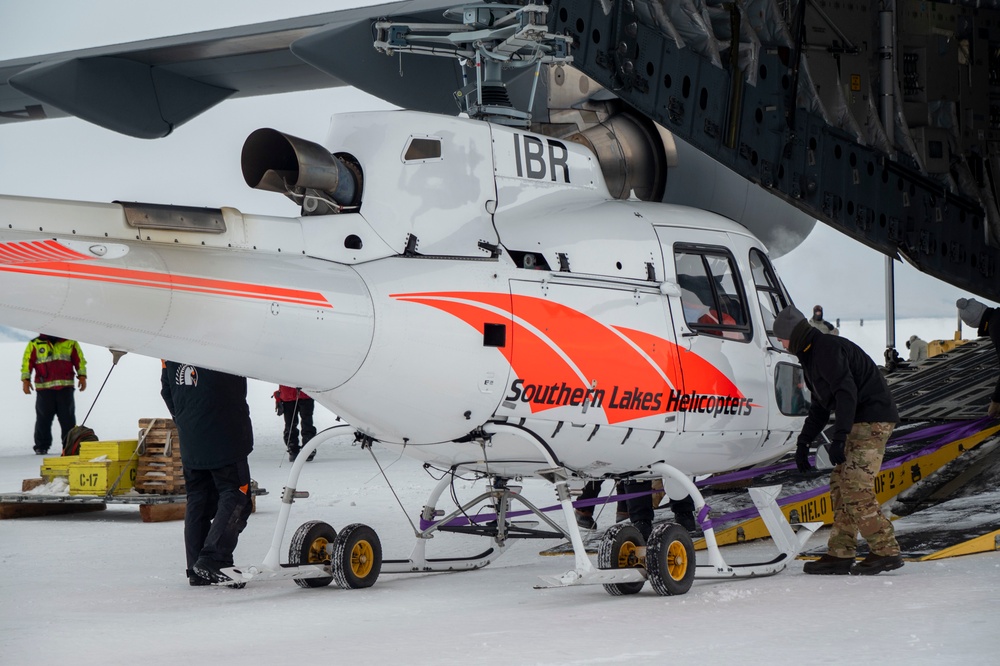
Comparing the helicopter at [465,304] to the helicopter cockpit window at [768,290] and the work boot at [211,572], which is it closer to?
the helicopter cockpit window at [768,290]

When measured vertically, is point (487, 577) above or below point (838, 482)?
below

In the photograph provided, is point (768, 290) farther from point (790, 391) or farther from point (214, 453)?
point (214, 453)

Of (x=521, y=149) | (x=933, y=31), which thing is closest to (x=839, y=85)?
(x=933, y=31)

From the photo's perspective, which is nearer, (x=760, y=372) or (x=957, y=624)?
(x=957, y=624)

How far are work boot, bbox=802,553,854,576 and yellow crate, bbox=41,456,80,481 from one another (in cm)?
761

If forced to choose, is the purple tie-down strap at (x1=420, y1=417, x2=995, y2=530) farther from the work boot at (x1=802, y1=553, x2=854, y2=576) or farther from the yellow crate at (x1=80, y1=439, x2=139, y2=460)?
the yellow crate at (x1=80, y1=439, x2=139, y2=460)

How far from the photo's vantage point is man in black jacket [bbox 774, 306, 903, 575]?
289 inches

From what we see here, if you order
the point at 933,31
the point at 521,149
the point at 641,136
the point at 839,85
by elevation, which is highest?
the point at 933,31

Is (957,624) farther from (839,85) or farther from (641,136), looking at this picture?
(839,85)

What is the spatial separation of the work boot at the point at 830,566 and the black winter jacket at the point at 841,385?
2.61 ft

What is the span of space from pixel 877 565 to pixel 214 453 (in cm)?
436

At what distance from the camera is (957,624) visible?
541 centimetres

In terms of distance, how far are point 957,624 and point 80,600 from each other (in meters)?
4.99

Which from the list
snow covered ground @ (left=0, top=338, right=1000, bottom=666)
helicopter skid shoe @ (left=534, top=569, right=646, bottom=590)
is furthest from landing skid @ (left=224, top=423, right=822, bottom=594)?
snow covered ground @ (left=0, top=338, right=1000, bottom=666)
